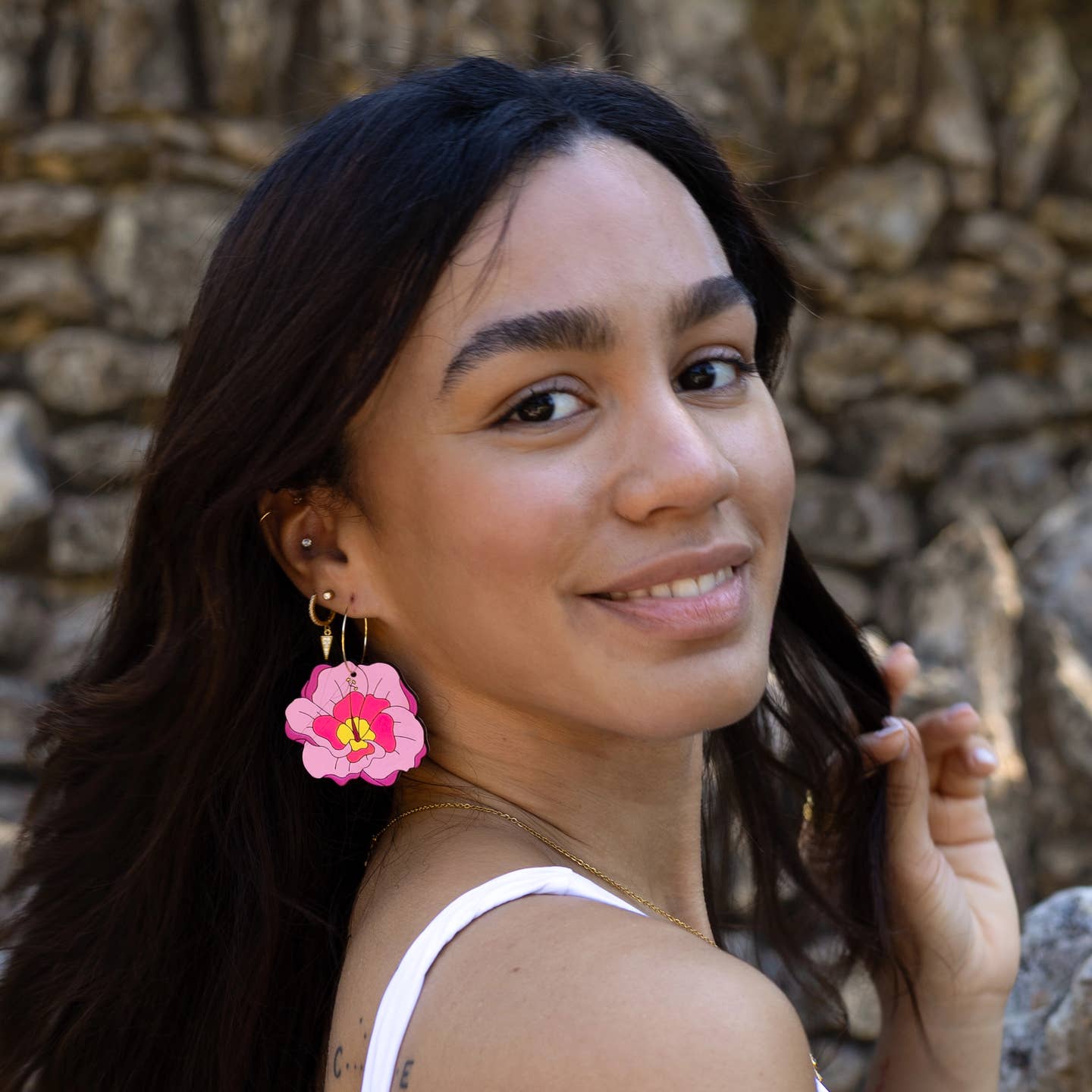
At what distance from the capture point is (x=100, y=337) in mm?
3895

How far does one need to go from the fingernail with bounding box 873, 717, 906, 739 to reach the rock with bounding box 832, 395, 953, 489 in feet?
8.51

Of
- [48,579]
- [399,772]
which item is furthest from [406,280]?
[48,579]

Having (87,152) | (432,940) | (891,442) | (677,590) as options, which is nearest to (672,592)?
(677,590)

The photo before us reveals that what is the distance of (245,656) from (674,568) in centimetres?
52

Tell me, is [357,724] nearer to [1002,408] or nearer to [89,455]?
[89,455]

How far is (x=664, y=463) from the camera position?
49.8 inches

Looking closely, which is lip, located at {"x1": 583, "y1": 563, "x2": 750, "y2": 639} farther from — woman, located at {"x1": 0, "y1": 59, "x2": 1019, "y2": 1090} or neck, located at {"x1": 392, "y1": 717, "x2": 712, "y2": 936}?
neck, located at {"x1": 392, "y1": 717, "x2": 712, "y2": 936}

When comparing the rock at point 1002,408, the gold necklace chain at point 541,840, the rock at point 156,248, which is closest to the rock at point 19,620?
the rock at point 156,248

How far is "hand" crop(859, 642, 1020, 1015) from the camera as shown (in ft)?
5.87

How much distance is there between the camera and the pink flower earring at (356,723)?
4.62 feet

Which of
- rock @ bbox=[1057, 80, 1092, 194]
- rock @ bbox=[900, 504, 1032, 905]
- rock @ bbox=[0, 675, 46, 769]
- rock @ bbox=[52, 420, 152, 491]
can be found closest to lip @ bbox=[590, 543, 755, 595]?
rock @ bbox=[900, 504, 1032, 905]

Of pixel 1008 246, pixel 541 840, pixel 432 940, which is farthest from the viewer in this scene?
pixel 1008 246

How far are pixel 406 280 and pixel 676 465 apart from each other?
0.33 metres

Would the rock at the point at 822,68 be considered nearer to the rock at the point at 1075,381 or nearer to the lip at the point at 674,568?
the rock at the point at 1075,381
